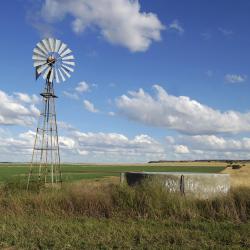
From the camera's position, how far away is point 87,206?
1595 centimetres

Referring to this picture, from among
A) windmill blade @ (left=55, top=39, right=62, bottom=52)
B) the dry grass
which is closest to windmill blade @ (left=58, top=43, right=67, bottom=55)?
windmill blade @ (left=55, top=39, right=62, bottom=52)

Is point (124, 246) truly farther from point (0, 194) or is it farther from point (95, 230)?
point (0, 194)

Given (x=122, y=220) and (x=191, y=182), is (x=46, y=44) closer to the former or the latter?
(x=191, y=182)

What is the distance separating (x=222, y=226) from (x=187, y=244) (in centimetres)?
278

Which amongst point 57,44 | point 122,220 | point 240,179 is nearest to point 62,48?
point 57,44

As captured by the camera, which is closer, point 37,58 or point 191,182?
point 191,182

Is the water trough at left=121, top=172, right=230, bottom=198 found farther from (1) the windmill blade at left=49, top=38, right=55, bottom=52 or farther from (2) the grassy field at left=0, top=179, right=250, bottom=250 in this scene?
(1) the windmill blade at left=49, top=38, right=55, bottom=52

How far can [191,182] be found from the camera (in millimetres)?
19516

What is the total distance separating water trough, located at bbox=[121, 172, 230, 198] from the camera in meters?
19.2

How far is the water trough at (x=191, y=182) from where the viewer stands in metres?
19.2

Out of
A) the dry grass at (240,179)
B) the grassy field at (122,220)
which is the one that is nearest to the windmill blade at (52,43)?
the dry grass at (240,179)

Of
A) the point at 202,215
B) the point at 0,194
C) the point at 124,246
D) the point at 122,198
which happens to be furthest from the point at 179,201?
the point at 0,194

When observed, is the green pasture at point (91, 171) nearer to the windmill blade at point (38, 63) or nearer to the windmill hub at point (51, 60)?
the windmill blade at point (38, 63)

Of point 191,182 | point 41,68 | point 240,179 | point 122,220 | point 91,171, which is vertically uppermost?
point 41,68
